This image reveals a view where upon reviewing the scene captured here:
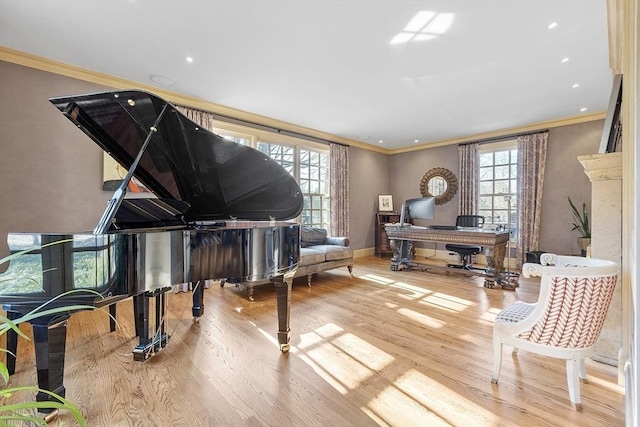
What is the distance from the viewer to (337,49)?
2.89 meters

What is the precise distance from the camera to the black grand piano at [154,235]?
1517mm

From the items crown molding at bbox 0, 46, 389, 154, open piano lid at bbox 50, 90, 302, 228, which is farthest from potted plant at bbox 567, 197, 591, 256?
crown molding at bbox 0, 46, 389, 154

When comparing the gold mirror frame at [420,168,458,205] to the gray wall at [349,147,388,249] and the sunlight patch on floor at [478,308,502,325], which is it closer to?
the gray wall at [349,147,388,249]

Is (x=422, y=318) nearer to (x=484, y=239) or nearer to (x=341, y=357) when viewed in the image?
(x=341, y=357)

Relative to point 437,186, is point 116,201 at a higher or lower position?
lower

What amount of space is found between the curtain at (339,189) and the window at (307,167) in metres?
0.12

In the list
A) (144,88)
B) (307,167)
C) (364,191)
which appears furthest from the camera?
(364,191)

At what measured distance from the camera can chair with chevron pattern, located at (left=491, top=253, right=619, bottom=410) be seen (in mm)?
1635

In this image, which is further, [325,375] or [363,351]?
[363,351]

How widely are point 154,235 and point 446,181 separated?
6.17 metres

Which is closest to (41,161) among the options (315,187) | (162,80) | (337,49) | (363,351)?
(162,80)

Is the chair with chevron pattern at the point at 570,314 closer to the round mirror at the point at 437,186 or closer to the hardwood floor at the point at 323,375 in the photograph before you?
the hardwood floor at the point at 323,375

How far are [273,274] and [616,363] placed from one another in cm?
259

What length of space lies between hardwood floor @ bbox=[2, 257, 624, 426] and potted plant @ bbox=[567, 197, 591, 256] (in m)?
2.30
